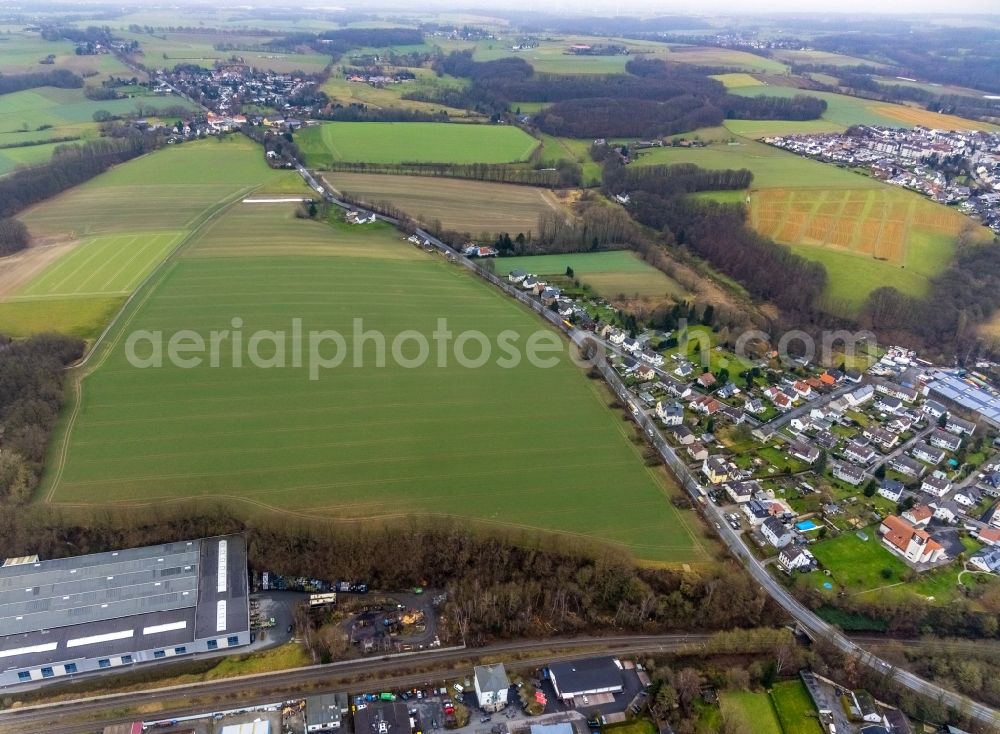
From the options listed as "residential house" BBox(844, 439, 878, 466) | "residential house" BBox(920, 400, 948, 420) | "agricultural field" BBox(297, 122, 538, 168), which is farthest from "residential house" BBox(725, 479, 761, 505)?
"agricultural field" BBox(297, 122, 538, 168)

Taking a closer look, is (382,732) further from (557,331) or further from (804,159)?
(804,159)

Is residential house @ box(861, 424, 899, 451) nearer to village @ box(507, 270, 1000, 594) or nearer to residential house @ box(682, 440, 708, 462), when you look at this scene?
village @ box(507, 270, 1000, 594)

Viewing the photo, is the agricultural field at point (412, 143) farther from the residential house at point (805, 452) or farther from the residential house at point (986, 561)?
the residential house at point (986, 561)

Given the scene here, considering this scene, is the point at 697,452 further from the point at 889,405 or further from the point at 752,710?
the point at 889,405

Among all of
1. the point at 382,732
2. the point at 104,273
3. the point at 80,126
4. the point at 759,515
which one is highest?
the point at 80,126

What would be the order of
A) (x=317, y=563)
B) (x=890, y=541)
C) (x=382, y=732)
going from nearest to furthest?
(x=382, y=732) < (x=317, y=563) < (x=890, y=541)

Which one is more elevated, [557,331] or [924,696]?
[557,331]

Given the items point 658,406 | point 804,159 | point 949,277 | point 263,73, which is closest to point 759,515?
point 658,406
